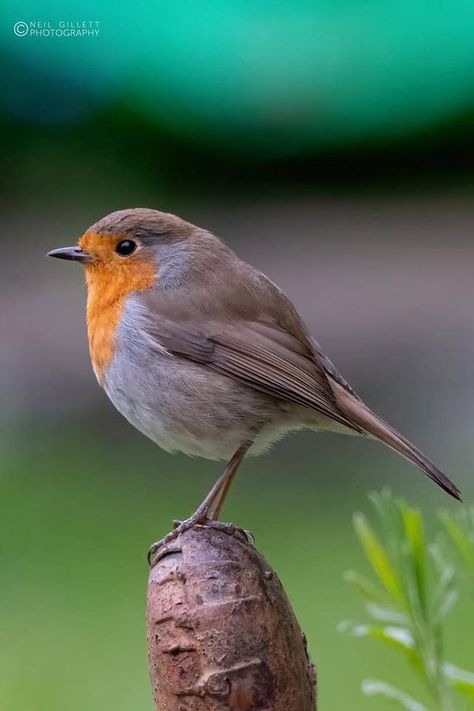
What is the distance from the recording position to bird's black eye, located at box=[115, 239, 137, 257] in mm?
2330

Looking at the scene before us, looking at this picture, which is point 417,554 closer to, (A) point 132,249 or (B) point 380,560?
(B) point 380,560

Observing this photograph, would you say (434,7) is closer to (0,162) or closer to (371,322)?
(371,322)

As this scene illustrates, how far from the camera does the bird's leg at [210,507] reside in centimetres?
162

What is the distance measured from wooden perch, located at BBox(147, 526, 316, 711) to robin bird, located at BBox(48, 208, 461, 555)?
2.73ft

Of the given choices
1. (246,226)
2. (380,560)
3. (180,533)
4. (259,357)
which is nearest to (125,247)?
(259,357)

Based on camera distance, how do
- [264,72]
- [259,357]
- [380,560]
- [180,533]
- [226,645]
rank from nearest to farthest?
[226,645], [380,560], [180,533], [259,357], [264,72]

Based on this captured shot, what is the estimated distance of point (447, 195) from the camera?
24.2 feet

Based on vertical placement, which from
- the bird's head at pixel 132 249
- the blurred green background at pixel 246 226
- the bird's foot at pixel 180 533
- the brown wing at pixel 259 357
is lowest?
the bird's foot at pixel 180 533

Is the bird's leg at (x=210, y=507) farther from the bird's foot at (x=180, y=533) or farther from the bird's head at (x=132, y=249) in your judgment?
the bird's head at (x=132, y=249)

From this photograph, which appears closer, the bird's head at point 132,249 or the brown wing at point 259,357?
the brown wing at point 259,357

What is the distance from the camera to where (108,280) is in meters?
2.35

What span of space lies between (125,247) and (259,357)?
34 centimetres

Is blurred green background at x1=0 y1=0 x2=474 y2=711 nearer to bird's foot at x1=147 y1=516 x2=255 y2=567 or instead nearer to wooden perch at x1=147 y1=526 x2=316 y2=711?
bird's foot at x1=147 y1=516 x2=255 y2=567

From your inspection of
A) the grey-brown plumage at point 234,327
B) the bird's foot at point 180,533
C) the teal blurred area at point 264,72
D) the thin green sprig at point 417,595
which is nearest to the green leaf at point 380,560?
the thin green sprig at point 417,595
